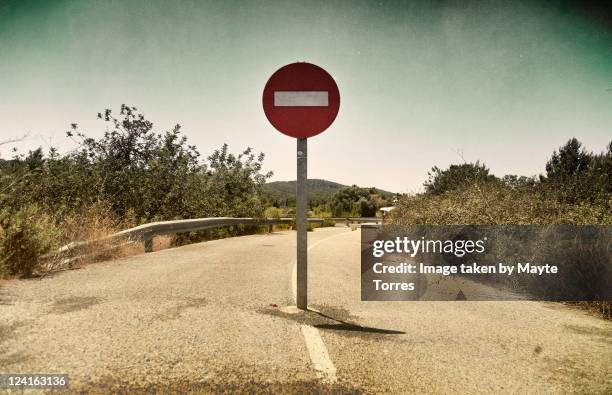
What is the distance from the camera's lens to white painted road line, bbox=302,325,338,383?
2661mm

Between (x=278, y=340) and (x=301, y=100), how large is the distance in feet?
8.25

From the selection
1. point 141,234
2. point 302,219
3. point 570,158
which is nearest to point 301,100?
point 302,219

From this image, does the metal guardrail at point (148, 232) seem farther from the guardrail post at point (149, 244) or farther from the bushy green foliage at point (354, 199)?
the bushy green foliage at point (354, 199)

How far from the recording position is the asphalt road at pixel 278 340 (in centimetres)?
257

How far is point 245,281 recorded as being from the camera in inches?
220

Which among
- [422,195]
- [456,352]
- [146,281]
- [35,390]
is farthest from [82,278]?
[422,195]

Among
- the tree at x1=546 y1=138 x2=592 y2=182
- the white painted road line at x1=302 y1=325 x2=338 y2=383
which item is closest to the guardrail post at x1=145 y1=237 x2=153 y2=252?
the white painted road line at x1=302 y1=325 x2=338 y2=383

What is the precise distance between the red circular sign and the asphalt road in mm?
2050

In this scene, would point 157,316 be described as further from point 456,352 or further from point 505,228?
point 505,228

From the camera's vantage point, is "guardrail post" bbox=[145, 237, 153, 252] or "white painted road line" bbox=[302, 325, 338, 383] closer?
"white painted road line" bbox=[302, 325, 338, 383]

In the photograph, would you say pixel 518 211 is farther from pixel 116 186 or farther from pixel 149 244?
pixel 116 186

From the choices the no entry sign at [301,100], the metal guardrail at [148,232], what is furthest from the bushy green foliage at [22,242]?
the no entry sign at [301,100]

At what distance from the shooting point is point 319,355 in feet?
9.86

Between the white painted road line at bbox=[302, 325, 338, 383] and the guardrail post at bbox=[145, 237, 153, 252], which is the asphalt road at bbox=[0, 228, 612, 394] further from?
the guardrail post at bbox=[145, 237, 153, 252]
